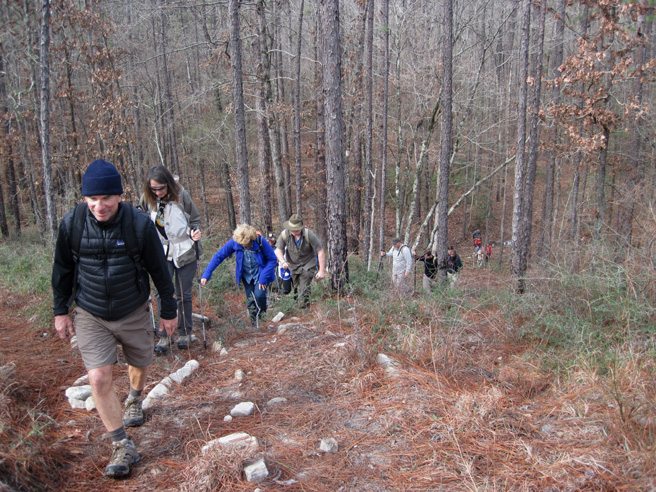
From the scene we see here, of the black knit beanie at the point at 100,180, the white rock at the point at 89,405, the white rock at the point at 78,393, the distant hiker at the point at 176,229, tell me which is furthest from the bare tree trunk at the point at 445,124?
the black knit beanie at the point at 100,180

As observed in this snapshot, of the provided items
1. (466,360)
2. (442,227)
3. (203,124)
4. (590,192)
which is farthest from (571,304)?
(203,124)

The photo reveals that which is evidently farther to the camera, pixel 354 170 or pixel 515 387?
pixel 354 170

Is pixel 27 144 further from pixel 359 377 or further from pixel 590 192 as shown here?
pixel 590 192

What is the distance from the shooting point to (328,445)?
3.37 m

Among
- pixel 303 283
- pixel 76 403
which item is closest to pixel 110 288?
pixel 76 403

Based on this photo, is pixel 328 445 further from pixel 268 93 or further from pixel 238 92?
pixel 268 93

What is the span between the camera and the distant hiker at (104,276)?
10.4 ft

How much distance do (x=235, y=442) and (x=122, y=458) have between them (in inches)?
29.5

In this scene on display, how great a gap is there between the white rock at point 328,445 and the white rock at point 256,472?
0.50 meters

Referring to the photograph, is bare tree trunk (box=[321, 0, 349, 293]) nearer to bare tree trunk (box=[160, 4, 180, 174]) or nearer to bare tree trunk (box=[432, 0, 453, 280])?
bare tree trunk (box=[432, 0, 453, 280])

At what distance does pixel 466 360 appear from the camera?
180 inches

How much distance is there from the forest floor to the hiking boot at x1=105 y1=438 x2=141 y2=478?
2.5 inches

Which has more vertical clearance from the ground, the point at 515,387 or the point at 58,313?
the point at 58,313

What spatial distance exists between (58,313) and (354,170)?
16.7m
